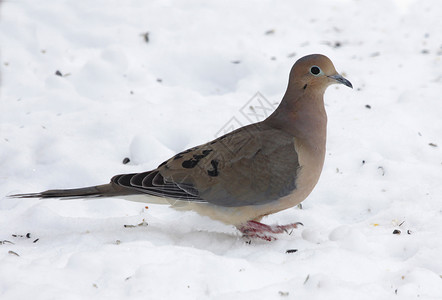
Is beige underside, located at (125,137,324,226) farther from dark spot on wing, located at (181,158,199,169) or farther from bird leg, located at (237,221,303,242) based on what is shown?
dark spot on wing, located at (181,158,199,169)

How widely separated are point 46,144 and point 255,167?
74.2 inches

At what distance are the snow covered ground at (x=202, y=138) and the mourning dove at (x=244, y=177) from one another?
0.18m

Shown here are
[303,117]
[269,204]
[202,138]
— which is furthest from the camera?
[202,138]

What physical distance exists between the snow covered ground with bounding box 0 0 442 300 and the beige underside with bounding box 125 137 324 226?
138 millimetres

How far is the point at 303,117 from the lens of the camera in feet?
12.5

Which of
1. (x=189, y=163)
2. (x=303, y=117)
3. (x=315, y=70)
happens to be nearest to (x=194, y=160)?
(x=189, y=163)

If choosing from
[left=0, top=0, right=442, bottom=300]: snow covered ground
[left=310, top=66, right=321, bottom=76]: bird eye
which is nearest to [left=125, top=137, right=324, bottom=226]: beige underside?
[left=0, top=0, right=442, bottom=300]: snow covered ground

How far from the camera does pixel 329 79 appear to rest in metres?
3.86

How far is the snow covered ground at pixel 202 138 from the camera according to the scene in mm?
2990

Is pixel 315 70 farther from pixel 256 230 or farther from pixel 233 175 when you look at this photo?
pixel 256 230

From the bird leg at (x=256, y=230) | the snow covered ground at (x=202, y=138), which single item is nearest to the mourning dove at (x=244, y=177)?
the bird leg at (x=256, y=230)

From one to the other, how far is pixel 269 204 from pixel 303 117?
58 cm

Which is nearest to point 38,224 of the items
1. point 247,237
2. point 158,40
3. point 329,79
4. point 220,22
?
point 247,237

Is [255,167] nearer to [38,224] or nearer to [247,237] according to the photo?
[247,237]
